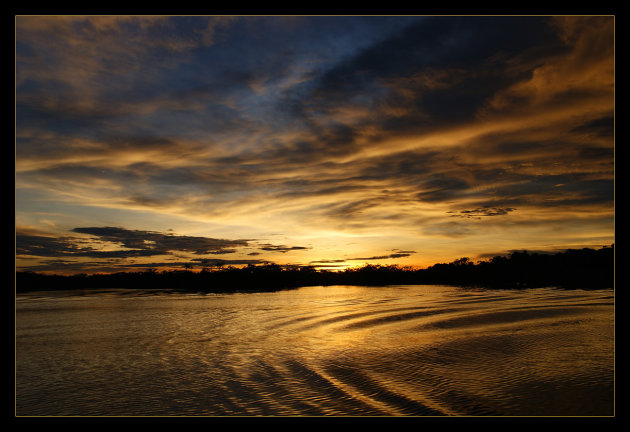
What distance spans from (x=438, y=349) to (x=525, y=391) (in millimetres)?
5737

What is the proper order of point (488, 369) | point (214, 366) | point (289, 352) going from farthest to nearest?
point (289, 352), point (214, 366), point (488, 369)

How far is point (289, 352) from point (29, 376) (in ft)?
30.6

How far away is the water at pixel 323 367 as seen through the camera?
35.4ft

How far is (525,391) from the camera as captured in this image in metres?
11.6

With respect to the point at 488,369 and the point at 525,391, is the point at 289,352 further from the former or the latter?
the point at 525,391

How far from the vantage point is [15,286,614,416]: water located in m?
10.8

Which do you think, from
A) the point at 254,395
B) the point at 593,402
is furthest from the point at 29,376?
the point at 593,402

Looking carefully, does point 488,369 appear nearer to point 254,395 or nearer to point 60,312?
point 254,395

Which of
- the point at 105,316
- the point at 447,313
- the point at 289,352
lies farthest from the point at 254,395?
the point at 105,316

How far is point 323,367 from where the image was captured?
14.4 metres
